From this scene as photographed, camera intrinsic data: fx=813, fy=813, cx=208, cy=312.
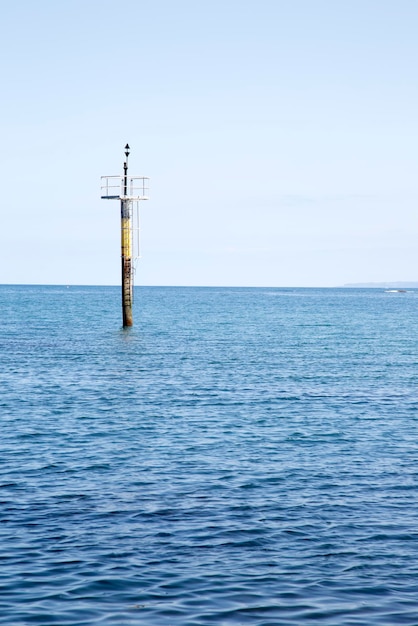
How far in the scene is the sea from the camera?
12320 millimetres

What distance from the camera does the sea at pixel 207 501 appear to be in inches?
485

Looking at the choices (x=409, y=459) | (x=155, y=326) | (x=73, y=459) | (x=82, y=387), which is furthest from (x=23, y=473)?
(x=155, y=326)

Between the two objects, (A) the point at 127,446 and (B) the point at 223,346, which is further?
(B) the point at 223,346

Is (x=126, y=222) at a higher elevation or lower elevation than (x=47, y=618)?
higher

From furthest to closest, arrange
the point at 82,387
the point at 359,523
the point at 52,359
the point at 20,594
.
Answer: the point at 52,359
the point at 82,387
the point at 359,523
the point at 20,594

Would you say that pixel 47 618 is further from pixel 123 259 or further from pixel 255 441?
pixel 123 259

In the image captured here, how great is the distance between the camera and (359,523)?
52.4ft

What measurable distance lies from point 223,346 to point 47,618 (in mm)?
47667

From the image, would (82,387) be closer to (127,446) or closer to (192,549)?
(127,446)

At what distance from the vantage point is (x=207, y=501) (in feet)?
57.0

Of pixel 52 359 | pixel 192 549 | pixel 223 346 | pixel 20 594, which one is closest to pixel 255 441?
pixel 192 549

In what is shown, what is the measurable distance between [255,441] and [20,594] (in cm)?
1248

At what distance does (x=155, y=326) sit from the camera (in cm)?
8225

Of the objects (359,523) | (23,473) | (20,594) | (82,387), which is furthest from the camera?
(82,387)
